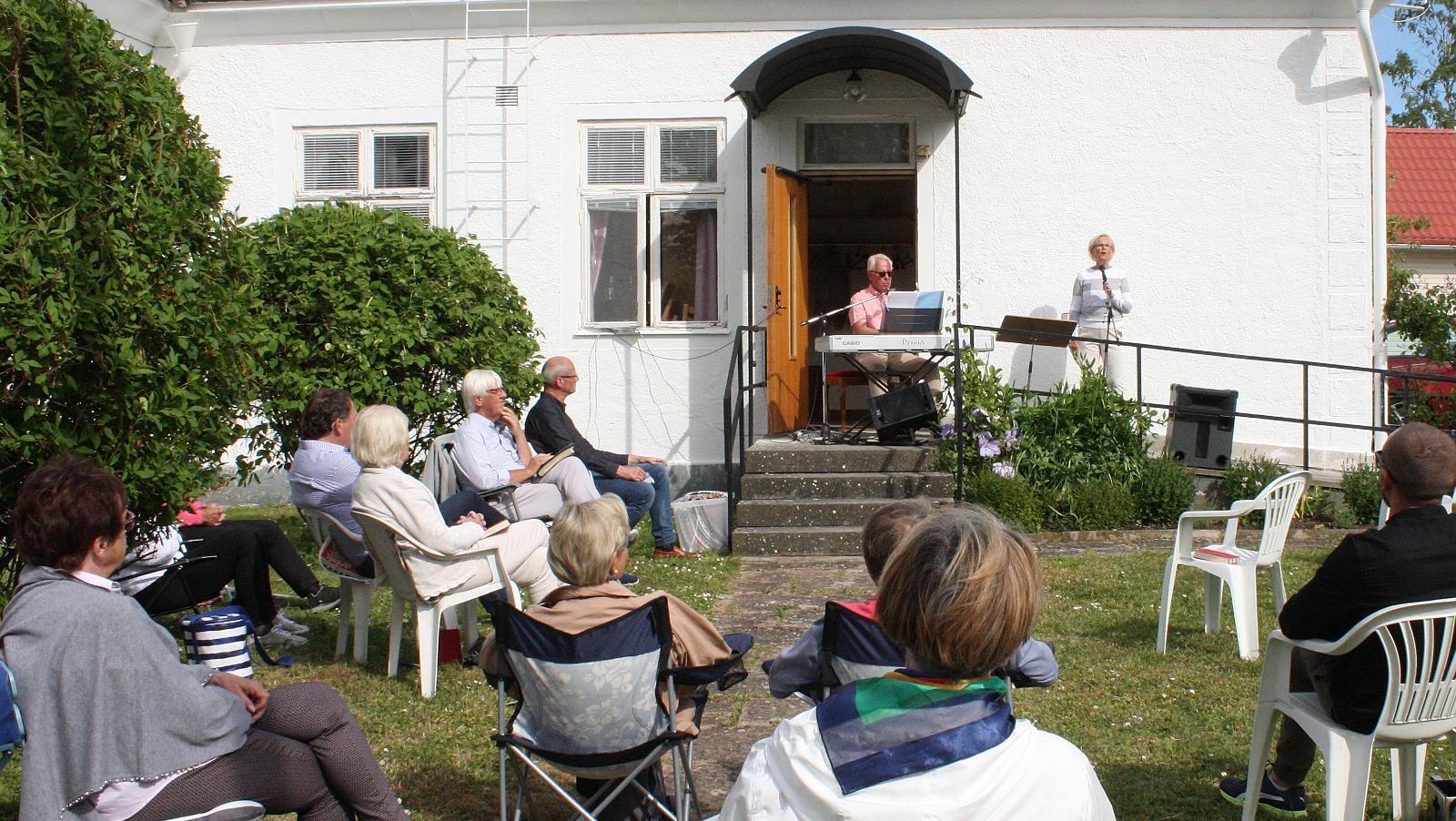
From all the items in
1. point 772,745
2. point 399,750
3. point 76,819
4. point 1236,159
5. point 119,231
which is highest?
point 1236,159

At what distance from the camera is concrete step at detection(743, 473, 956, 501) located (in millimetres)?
8547

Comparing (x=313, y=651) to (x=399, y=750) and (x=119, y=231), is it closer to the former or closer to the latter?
(x=399, y=750)

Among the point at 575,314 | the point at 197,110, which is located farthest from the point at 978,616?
the point at 197,110

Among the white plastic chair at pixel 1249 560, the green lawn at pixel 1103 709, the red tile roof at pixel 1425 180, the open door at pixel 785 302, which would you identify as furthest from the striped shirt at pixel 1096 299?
the red tile roof at pixel 1425 180

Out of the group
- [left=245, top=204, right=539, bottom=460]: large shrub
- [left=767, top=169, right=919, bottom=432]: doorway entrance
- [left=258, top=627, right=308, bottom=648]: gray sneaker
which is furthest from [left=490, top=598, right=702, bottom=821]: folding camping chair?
[left=767, top=169, right=919, bottom=432]: doorway entrance

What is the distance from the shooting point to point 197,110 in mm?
10562

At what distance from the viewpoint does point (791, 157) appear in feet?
33.3

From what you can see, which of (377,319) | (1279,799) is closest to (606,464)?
(377,319)

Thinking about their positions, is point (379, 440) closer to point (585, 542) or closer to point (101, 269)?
point (101, 269)

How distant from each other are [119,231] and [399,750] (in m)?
1.89

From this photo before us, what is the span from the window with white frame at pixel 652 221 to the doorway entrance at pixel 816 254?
2.11 ft

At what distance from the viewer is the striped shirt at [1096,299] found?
9453mm

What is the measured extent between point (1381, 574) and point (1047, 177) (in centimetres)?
703

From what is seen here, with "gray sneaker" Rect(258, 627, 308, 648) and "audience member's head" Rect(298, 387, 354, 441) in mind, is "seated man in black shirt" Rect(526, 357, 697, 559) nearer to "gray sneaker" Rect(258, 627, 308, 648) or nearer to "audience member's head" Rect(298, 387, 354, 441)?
"audience member's head" Rect(298, 387, 354, 441)
